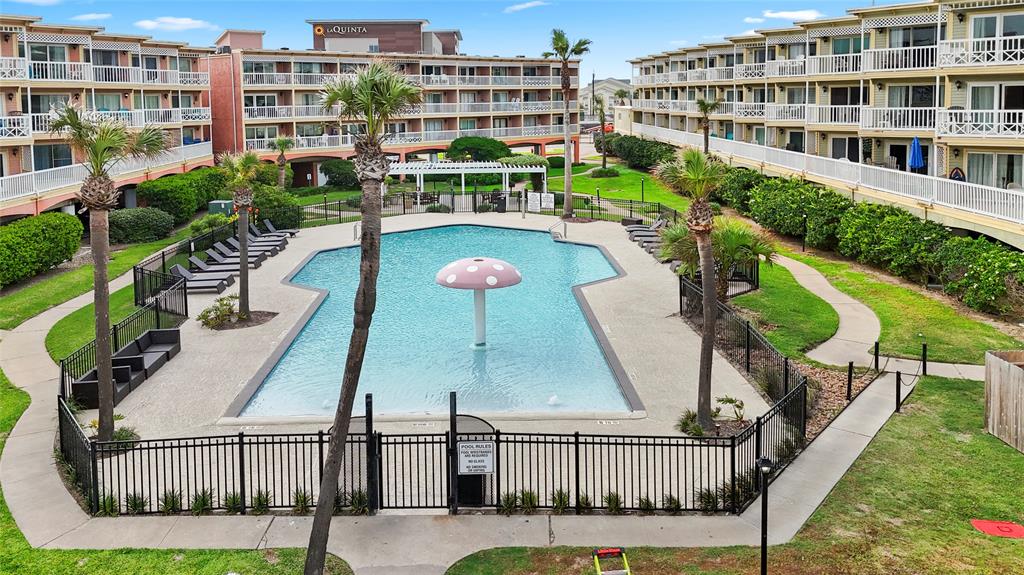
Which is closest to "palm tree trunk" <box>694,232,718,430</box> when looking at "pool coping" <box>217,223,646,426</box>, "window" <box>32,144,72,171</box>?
"pool coping" <box>217,223,646,426</box>

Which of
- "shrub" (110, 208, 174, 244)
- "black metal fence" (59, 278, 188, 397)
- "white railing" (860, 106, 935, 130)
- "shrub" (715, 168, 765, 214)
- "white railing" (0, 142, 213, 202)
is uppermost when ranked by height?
"white railing" (860, 106, 935, 130)

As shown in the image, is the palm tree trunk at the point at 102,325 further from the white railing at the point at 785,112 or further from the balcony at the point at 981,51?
the white railing at the point at 785,112

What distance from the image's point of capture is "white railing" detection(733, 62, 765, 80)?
58969mm

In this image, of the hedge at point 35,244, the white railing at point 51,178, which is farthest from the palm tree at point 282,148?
the hedge at point 35,244

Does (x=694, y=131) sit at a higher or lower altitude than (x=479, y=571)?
higher

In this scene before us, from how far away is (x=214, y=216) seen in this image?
140 feet

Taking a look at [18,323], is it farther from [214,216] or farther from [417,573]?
[417,573]

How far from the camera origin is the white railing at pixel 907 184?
28.7m

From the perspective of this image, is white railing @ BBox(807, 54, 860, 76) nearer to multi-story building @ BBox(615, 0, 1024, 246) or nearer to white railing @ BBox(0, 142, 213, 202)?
multi-story building @ BBox(615, 0, 1024, 246)

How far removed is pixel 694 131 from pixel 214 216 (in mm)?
41694

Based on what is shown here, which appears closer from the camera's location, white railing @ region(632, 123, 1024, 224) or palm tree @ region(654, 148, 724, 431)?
palm tree @ region(654, 148, 724, 431)

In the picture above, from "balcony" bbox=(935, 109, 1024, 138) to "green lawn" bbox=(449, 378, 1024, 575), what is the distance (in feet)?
57.0

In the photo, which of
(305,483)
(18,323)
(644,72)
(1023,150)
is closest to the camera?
(305,483)

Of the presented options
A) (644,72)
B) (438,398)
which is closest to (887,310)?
(438,398)
